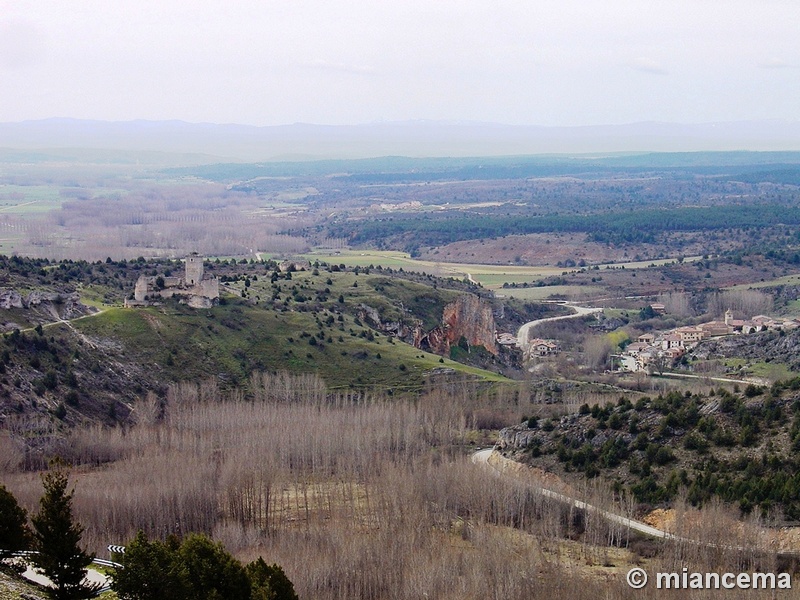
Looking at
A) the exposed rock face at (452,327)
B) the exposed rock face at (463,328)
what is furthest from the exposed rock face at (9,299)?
the exposed rock face at (463,328)

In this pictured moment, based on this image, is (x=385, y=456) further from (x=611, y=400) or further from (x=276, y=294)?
(x=276, y=294)

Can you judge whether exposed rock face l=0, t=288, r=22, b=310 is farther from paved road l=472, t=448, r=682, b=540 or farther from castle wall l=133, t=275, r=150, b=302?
paved road l=472, t=448, r=682, b=540

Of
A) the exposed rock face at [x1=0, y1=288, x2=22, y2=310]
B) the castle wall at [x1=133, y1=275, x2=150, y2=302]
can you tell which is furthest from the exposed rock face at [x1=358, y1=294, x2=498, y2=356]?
the exposed rock face at [x1=0, y1=288, x2=22, y2=310]

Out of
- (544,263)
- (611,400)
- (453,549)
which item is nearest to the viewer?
(453,549)

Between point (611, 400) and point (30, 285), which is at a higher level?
point (30, 285)

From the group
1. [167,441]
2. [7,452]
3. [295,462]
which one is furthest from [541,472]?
[7,452]

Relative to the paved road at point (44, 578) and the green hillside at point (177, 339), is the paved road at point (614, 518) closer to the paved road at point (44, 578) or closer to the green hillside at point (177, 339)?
the paved road at point (44, 578)

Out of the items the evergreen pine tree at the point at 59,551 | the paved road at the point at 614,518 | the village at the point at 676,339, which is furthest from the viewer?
the village at the point at 676,339
